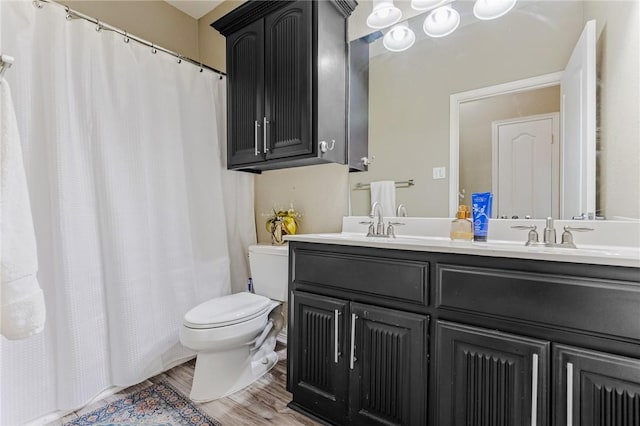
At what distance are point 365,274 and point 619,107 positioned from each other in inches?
45.1

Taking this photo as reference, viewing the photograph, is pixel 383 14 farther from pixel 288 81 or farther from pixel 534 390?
pixel 534 390

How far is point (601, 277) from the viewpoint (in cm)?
86

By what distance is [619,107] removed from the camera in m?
1.16

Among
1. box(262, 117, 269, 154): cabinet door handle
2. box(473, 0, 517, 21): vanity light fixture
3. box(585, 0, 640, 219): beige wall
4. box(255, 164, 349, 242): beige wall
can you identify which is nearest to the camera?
box(585, 0, 640, 219): beige wall

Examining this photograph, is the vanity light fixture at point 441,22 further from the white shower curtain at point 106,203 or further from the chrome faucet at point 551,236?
the white shower curtain at point 106,203

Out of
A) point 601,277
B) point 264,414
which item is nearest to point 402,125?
point 601,277

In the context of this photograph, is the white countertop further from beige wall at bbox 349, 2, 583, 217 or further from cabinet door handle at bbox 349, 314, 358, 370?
beige wall at bbox 349, 2, 583, 217

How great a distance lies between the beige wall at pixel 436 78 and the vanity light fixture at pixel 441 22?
0.04m

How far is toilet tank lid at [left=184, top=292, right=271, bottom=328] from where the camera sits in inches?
63.8

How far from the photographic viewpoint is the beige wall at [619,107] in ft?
3.63

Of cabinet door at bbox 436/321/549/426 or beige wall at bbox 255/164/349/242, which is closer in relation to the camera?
cabinet door at bbox 436/321/549/426

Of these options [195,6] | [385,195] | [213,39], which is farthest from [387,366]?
[195,6]

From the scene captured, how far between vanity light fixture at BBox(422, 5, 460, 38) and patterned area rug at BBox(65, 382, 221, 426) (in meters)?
2.23

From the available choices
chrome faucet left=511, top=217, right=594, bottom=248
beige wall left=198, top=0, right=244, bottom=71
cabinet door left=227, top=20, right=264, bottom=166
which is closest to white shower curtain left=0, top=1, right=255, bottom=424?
cabinet door left=227, top=20, right=264, bottom=166
